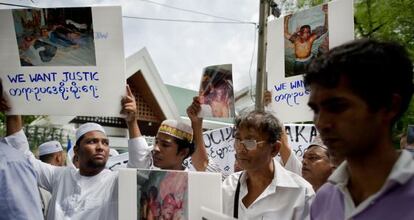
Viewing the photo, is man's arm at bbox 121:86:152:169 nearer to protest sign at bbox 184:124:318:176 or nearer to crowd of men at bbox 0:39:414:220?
crowd of men at bbox 0:39:414:220

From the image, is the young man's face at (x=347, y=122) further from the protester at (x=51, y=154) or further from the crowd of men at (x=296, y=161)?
the protester at (x=51, y=154)

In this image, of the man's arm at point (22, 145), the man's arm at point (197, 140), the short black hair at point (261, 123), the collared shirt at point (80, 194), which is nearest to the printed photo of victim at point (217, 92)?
the man's arm at point (197, 140)

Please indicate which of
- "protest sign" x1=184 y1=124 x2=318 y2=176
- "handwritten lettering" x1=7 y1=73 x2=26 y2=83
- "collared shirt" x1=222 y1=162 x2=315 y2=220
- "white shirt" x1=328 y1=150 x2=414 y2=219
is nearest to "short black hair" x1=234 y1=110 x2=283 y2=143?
"collared shirt" x1=222 y1=162 x2=315 y2=220

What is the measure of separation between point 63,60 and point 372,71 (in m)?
2.11

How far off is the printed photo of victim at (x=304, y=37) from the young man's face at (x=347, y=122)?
5.66 feet

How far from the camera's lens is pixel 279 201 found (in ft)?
7.18

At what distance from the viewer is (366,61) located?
1287 mm

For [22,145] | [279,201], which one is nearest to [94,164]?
[22,145]

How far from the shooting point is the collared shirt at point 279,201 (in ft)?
7.03

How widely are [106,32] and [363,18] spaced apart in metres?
11.7

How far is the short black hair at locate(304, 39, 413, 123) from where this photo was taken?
4.19 ft

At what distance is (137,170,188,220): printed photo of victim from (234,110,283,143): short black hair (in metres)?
0.36

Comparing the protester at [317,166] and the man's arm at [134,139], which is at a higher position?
the man's arm at [134,139]

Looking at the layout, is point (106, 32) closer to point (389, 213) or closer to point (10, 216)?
point (10, 216)
